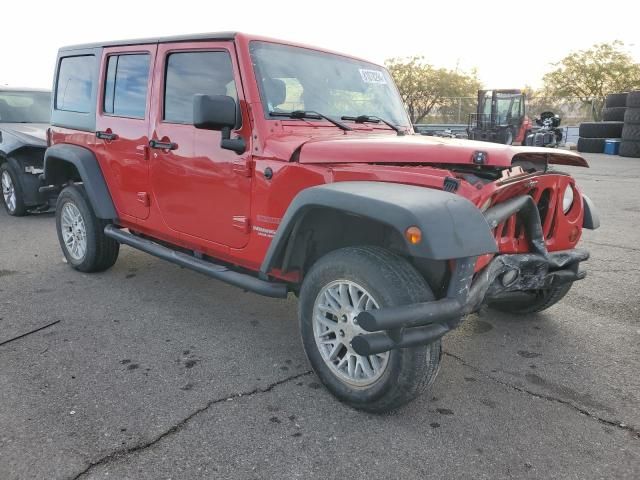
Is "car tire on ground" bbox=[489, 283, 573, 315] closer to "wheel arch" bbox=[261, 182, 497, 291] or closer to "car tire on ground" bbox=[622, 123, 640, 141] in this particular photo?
"wheel arch" bbox=[261, 182, 497, 291]

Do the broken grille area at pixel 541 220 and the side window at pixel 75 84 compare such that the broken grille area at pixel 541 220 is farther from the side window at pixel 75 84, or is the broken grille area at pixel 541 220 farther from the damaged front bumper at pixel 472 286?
the side window at pixel 75 84

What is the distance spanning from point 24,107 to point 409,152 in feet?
25.8

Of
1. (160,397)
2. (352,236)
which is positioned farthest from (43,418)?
(352,236)

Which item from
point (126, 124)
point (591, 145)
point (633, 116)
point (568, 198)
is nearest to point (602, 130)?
point (591, 145)

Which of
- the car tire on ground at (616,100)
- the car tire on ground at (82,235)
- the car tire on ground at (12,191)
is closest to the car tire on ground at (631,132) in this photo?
the car tire on ground at (616,100)

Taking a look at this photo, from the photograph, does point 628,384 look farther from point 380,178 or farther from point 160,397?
point 160,397

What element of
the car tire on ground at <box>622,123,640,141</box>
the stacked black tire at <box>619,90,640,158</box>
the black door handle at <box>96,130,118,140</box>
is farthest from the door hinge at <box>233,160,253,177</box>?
the car tire on ground at <box>622,123,640,141</box>

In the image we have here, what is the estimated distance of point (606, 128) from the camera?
70.4 feet

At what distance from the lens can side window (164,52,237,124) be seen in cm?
337

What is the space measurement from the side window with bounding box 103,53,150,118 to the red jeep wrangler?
0.02 metres

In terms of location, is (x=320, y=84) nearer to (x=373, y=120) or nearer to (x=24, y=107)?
(x=373, y=120)

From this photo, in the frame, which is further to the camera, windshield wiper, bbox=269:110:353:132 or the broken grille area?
windshield wiper, bbox=269:110:353:132

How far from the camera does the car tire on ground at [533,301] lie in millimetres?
3699

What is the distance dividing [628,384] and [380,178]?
71.7 inches
